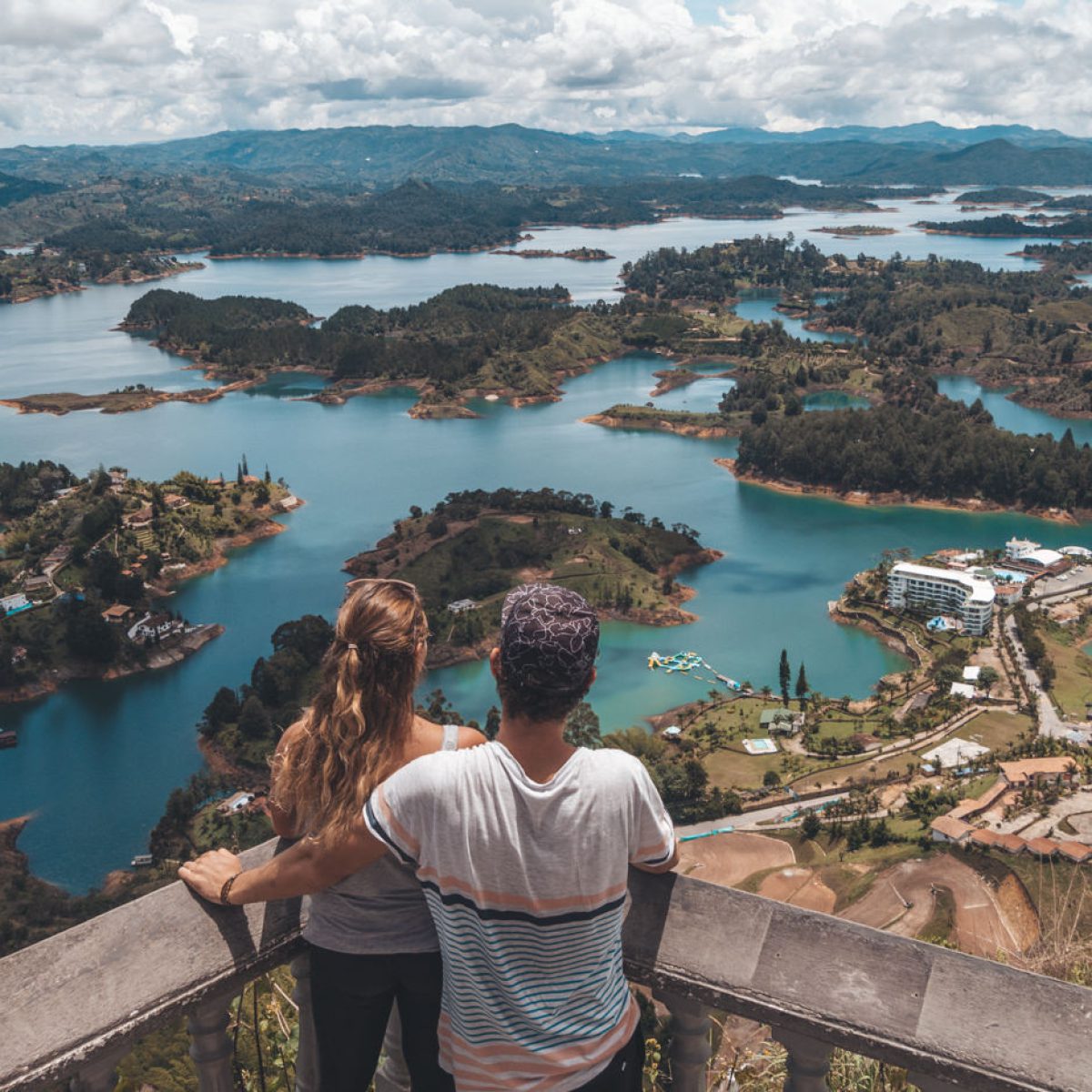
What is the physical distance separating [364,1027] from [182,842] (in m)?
23.0

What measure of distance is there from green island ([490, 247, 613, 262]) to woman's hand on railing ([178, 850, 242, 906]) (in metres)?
146

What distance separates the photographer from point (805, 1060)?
2219 mm

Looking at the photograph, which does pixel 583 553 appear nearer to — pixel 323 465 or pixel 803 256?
pixel 323 465

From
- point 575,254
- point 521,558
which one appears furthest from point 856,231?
point 521,558

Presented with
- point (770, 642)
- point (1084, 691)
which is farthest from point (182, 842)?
point (1084, 691)

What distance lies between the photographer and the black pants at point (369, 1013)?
89.4 inches

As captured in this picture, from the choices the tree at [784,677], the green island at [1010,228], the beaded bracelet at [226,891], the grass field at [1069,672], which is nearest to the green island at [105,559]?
the tree at [784,677]

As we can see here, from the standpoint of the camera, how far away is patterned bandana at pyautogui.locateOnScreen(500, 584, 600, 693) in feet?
6.71

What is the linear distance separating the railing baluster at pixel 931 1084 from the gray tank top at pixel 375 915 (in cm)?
A: 106

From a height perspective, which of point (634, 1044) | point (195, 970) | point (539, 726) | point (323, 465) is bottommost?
point (323, 465)

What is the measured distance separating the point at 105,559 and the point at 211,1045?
1581 inches

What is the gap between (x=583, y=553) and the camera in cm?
4069

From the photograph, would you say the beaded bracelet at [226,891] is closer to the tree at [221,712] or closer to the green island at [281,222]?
the tree at [221,712]

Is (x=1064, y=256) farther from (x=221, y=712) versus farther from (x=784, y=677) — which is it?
(x=221, y=712)
